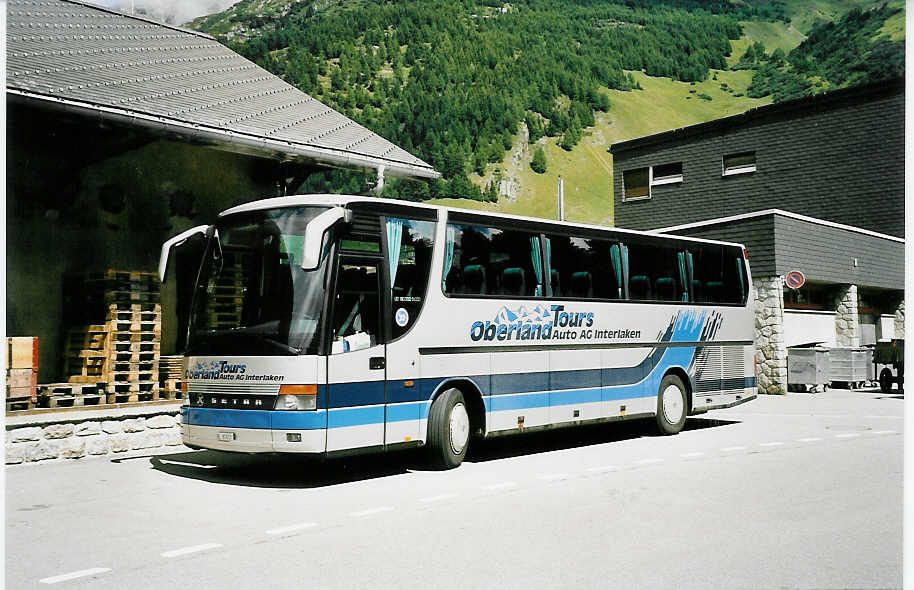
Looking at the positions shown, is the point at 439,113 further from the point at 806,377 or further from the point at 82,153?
the point at 82,153

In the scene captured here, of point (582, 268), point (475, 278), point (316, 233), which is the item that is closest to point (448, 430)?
point (475, 278)

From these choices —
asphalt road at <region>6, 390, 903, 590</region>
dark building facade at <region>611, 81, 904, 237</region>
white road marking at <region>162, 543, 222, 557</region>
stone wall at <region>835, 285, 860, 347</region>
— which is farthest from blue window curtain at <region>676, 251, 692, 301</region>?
dark building facade at <region>611, 81, 904, 237</region>

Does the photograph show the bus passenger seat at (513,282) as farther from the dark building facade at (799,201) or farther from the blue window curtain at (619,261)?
the dark building facade at (799,201)

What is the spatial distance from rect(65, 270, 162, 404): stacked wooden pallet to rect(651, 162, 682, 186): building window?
1053 inches

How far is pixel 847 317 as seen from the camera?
28.4m

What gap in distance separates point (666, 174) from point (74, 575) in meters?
33.4

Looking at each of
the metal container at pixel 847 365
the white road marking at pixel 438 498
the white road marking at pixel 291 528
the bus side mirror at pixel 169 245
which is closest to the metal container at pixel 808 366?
the metal container at pixel 847 365

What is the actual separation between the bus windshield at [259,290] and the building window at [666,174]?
92.7ft

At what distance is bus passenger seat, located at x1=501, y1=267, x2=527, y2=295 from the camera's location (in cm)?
1251

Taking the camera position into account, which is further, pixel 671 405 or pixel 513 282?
pixel 671 405

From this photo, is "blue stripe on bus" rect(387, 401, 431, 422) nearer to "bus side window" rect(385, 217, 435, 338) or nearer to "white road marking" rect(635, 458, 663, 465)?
"bus side window" rect(385, 217, 435, 338)

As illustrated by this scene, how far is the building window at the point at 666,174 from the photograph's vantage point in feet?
120

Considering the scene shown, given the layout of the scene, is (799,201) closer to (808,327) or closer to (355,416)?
(808,327)

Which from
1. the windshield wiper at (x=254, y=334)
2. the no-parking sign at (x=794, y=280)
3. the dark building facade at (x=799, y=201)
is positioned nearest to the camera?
the windshield wiper at (x=254, y=334)
